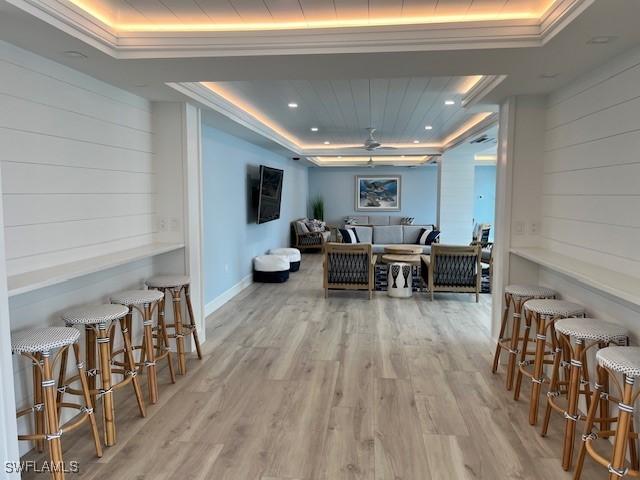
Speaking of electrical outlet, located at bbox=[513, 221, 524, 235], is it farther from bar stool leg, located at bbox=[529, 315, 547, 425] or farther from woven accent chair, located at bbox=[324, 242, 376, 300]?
woven accent chair, located at bbox=[324, 242, 376, 300]

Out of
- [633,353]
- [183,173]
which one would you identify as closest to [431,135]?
[183,173]

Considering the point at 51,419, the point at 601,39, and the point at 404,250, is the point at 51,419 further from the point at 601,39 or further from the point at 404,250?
the point at 404,250

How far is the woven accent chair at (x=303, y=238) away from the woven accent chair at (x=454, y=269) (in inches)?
194

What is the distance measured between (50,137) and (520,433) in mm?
3408

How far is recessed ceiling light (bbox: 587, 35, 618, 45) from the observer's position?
2305 mm

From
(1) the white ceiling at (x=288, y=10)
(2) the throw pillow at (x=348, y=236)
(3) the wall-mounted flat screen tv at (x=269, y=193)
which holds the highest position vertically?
(1) the white ceiling at (x=288, y=10)

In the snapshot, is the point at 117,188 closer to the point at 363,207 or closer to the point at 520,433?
the point at 520,433

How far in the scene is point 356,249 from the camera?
6.15 metres

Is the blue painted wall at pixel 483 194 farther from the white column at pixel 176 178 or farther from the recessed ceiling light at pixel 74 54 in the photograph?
the recessed ceiling light at pixel 74 54

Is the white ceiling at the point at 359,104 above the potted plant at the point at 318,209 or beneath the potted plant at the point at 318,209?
above

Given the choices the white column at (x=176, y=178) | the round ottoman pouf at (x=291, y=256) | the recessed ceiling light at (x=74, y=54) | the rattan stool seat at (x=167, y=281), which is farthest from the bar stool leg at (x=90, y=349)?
the round ottoman pouf at (x=291, y=256)

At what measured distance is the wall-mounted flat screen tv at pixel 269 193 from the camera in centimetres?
704

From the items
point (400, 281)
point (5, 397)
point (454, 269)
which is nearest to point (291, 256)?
point (400, 281)

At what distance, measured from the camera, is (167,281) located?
11.8 ft
